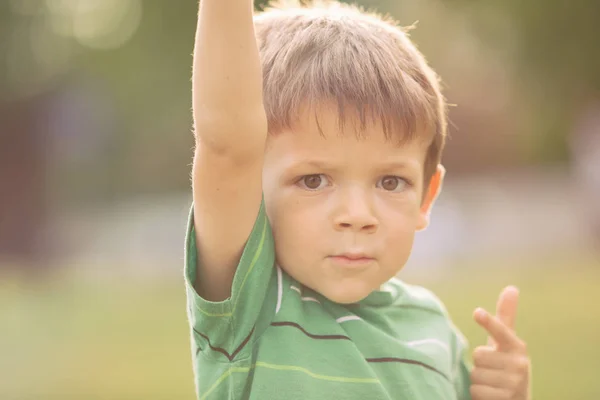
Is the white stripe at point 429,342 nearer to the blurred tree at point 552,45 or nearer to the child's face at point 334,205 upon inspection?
the child's face at point 334,205

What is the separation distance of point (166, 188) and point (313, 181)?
19.9 metres

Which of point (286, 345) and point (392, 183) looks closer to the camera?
point (286, 345)

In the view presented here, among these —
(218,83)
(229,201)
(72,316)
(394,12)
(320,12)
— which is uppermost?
(394,12)

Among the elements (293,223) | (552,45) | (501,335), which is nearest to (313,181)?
(293,223)

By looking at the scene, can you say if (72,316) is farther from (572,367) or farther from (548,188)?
(548,188)

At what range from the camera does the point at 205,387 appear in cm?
192

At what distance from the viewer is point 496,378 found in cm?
235

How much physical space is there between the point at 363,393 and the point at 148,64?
21.2 metres

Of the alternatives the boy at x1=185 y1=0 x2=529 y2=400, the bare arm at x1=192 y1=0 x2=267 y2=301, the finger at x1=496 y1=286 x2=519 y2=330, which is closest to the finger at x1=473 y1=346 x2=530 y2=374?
the finger at x1=496 y1=286 x2=519 y2=330

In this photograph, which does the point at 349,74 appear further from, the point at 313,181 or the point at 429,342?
the point at 429,342

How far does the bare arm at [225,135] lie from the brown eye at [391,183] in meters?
0.33

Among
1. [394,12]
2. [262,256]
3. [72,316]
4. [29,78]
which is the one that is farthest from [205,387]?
[29,78]

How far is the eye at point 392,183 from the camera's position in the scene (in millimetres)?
2020

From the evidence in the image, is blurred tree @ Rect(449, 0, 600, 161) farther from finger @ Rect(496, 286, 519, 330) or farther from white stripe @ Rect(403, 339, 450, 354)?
white stripe @ Rect(403, 339, 450, 354)
